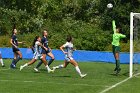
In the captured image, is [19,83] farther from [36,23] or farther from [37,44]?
[36,23]

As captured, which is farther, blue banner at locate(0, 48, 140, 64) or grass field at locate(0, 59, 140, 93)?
blue banner at locate(0, 48, 140, 64)

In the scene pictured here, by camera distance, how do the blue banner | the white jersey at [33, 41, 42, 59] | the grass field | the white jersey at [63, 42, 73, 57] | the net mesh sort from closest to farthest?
the grass field < the white jersey at [63, 42, 73, 57] < the white jersey at [33, 41, 42, 59] < the net mesh < the blue banner

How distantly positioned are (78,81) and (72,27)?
Result: 89.1 feet

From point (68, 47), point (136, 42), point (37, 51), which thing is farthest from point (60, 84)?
point (136, 42)

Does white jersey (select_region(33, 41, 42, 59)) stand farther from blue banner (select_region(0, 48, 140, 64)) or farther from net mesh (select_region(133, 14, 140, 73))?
blue banner (select_region(0, 48, 140, 64))

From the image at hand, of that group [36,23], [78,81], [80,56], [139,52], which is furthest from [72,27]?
[78,81]

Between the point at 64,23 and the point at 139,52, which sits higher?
the point at 139,52

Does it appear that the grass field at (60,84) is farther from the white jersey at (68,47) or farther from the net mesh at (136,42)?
the net mesh at (136,42)

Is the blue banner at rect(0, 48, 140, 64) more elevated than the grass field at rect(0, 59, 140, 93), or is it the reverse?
the grass field at rect(0, 59, 140, 93)

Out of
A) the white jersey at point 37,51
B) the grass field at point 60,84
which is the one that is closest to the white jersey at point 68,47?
the grass field at point 60,84

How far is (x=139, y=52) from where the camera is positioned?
2300 cm

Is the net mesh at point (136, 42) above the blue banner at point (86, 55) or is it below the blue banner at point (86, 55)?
above

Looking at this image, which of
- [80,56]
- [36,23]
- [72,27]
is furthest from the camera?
[36,23]

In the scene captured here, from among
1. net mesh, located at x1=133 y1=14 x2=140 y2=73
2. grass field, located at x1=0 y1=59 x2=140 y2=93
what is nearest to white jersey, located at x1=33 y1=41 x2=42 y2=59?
grass field, located at x1=0 y1=59 x2=140 y2=93
